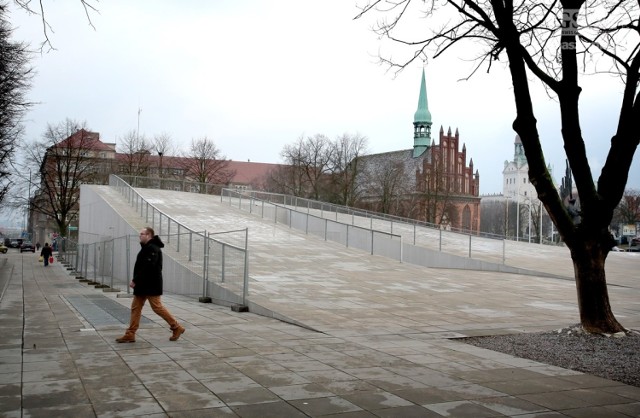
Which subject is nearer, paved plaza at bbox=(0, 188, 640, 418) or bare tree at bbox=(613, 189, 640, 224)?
paved plaza at bbox=(0, 188, 640, 418)

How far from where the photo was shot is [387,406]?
534cm

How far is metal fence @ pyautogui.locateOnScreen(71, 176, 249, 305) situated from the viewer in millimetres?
13578

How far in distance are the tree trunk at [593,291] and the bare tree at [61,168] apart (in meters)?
53.8

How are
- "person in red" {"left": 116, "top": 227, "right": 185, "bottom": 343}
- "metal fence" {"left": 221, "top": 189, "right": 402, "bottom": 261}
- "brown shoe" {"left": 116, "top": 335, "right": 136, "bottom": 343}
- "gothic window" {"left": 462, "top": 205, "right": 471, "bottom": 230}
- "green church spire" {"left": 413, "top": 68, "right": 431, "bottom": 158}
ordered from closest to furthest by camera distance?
1. "brown shoe" {"left": 116, "top": 335, "right": 136, "bottom": 343}
2. "person in red" {"left": 116, "top": 227, "right": 185, "bottom": 343}
3. "metal fence" {"left": 221, "top": 189, "right": 402, "bottom": 261}
4. "gothic window" {"left": 462, "top": 205, "right": 471, "bottom": 230}
5. "green church spire" {"left": 413, "top": 68, "right": 431, "bottom": 158}

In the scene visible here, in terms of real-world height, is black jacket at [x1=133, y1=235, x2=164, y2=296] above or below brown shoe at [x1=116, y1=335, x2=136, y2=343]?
above

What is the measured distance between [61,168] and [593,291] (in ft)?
191

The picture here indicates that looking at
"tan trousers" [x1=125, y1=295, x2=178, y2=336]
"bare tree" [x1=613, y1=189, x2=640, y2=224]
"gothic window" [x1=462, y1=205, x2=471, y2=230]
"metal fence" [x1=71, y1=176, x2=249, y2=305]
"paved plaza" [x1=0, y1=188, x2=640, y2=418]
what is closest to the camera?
"paved plaza" [x1=0, y1=188, x2=640, y2=418]

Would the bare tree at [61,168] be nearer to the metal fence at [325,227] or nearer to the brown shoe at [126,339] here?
the metal fence at [325,227]

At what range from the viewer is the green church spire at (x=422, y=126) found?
100 m

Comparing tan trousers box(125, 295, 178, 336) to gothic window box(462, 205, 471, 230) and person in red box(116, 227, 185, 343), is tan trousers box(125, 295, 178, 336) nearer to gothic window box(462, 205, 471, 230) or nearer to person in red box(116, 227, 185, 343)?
person in red box(116, 227, 185, 343)

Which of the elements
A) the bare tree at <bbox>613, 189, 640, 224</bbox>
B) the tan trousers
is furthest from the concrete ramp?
the bare tree at <bbox>613, 189, 640, 224</bbox>

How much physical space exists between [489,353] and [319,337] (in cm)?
252

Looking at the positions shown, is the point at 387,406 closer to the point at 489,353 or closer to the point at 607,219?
the point at 489,353

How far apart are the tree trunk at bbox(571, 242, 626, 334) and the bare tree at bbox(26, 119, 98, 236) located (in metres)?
53.8
